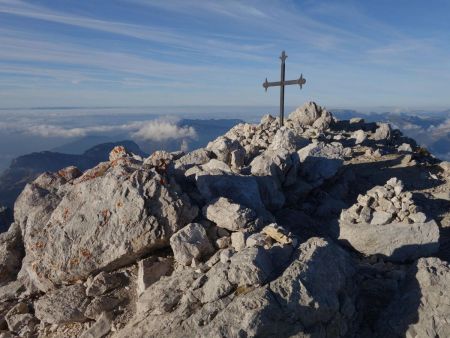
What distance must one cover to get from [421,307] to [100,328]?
794 centimetres

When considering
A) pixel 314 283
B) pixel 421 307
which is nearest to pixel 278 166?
pixel 314 283

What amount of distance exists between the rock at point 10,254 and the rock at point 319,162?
11785 mm

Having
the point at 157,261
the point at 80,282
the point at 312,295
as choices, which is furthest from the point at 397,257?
the point at 80,282

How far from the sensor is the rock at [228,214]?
11.3m

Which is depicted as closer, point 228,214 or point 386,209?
point 228,214

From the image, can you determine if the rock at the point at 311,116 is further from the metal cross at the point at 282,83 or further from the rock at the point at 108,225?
the rock at the point at 108,225

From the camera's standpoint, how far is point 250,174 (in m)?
15.1

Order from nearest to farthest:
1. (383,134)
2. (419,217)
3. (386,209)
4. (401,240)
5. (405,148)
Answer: (401,240), (419,217), (386,209), (405,148), (383,134)

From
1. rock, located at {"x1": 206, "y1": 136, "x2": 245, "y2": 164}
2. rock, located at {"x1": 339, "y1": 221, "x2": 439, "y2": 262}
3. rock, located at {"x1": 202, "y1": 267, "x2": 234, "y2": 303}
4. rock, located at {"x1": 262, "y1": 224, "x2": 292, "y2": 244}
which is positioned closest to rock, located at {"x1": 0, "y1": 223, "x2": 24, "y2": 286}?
rock, located at {"x1": 202, "y1": 267, "x2": 234, "y2": 303}

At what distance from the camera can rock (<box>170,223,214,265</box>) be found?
10.6m

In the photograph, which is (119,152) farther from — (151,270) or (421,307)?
(421,307)

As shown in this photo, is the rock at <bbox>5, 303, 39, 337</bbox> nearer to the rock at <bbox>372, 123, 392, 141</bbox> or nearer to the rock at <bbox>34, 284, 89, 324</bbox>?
the rock at <bbox>34, 284, 89, 324</bbox>

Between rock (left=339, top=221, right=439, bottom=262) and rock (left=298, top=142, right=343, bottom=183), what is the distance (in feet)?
14.5

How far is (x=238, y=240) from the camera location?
10.7 metres
